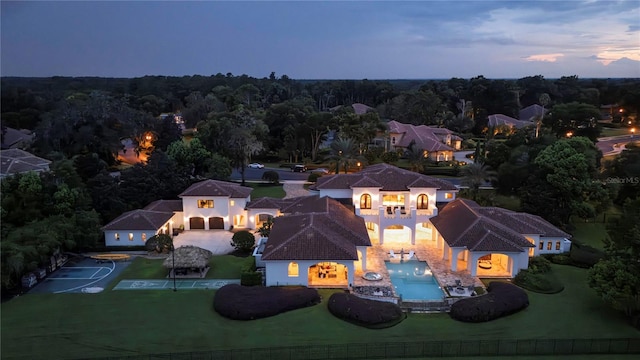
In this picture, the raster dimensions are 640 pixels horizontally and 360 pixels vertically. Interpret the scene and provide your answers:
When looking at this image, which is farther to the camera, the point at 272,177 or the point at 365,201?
the point at 272,177

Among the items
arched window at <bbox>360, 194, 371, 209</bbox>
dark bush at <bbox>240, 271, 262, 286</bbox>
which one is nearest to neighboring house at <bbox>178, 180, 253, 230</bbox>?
arched window at <bbox>360, 194, 371, 209</bbox>

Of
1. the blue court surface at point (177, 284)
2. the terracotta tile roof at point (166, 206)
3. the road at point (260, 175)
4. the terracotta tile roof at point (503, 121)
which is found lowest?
the blue court surface at point (177, 284)

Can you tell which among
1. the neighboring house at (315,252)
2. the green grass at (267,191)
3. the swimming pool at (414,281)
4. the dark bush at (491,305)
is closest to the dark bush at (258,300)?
Result: the neighboring house at (315,252)

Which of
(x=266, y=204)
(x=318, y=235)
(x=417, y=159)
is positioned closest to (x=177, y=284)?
(x=318, y=235)

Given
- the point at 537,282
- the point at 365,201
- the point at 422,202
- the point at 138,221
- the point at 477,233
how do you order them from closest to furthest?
the point at 537,282 < the point at 477,233 < the point at 138,221 < the point at 365,201 < the point at 422,202

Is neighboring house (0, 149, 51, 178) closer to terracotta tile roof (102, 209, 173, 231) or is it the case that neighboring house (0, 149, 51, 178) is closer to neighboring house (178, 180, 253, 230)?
terracotta tile roof (102, 209, 173, 231)

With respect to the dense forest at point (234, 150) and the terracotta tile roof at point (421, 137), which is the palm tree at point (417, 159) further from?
the terracotta tile roof at point (421, 137)

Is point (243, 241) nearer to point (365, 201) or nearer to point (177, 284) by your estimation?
point (177, 284)
